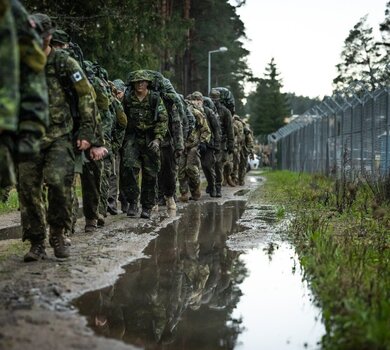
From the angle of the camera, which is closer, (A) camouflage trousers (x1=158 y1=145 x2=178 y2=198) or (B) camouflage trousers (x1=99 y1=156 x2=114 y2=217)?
(B) camouflage trousers (x1=99 y1=156 x2=114 y2=217)

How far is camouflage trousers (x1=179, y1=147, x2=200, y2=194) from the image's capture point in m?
12.5

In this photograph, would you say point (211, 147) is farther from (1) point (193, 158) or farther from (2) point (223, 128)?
(1) point (193, 158)

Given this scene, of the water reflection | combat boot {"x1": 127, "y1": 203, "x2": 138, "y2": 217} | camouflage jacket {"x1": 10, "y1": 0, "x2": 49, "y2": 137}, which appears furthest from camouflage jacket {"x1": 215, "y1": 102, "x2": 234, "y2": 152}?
camouflage jacket {"x1": 10, "y1": 0, "x2": 49, "y2": 137}

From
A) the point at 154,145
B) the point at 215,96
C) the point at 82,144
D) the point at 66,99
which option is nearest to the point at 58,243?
the point at 82,144

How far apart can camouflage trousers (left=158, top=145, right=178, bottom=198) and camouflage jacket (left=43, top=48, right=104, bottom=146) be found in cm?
451

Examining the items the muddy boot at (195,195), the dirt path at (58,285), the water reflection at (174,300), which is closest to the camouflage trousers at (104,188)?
the dirt path at (58,285)

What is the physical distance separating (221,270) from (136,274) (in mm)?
777

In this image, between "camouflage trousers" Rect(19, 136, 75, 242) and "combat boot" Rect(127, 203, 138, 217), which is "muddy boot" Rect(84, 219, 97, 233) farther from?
"camouflage trousers" Rect(19, 136, 75, 242)

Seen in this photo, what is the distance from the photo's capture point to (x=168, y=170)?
33.8 ft

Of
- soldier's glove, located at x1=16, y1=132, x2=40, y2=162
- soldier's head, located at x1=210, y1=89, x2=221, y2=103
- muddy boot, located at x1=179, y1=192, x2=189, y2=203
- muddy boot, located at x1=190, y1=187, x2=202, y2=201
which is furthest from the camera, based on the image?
soldier's head, located at x1=210, y1=89, x2=221, y2=103

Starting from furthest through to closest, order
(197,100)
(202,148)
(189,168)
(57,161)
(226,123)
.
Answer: (226,123), (202,148), (197,100), (189,168), (57,161)

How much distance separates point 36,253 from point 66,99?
1359 mm

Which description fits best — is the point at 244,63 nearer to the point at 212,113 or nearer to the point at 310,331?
the point at 212,113

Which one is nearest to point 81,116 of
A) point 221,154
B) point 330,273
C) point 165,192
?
point 330,273
